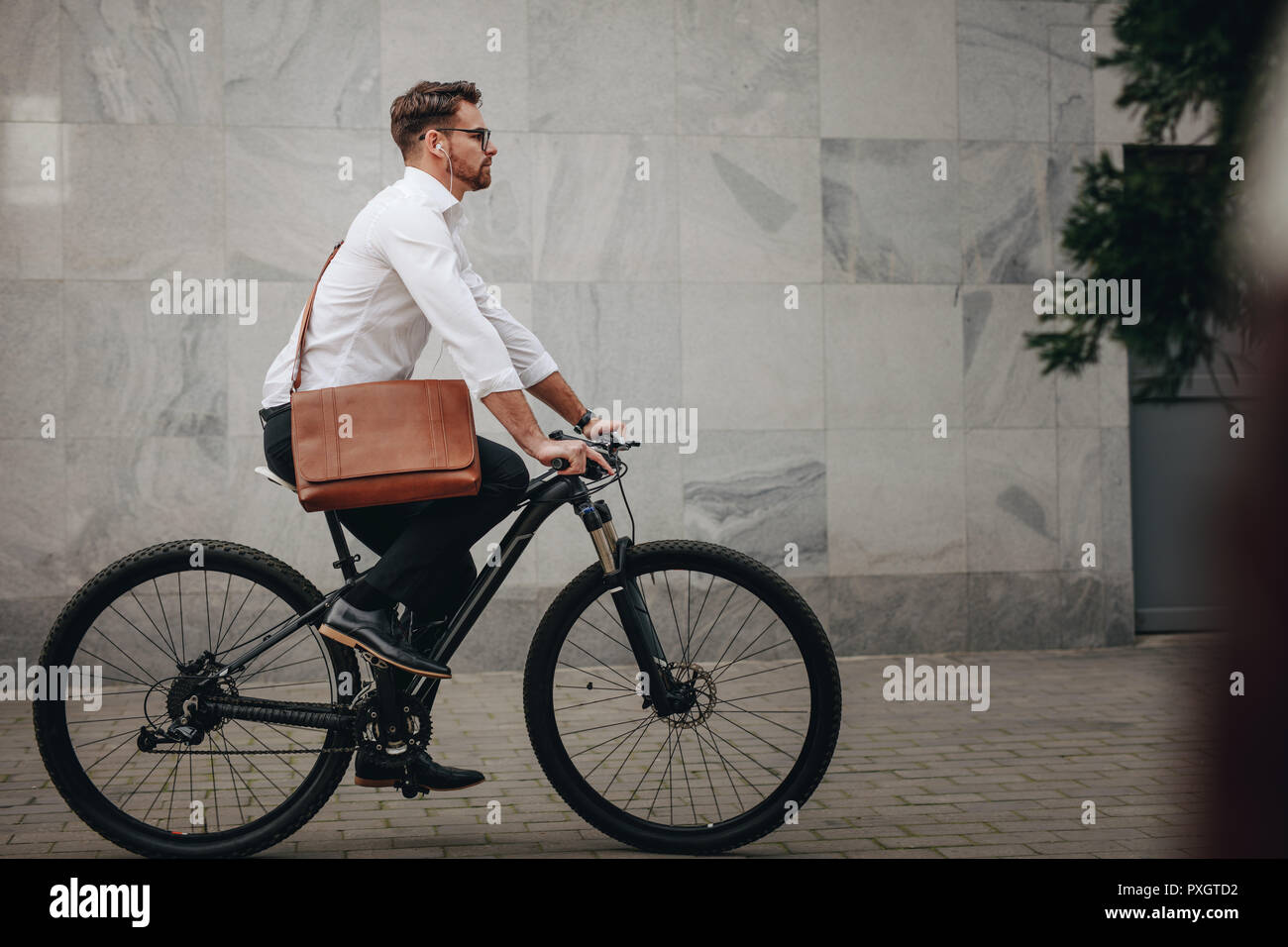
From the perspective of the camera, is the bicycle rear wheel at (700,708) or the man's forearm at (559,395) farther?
the man's forearm at (559,395)

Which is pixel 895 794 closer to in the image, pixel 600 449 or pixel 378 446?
pixel 600 449

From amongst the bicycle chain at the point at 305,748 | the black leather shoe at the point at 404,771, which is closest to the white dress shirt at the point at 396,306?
the bicycle chain at the point at 305,748

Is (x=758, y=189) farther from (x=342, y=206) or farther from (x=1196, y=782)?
(x=1196, y=782)

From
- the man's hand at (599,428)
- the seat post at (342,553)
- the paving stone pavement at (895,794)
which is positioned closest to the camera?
the seat post at (342,553)

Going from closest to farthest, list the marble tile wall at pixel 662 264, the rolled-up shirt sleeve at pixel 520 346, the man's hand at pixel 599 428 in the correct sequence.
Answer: the man's hand at pixel 599 428 < the rolled-up shirt sleeve at pixel 520 346 < the marble tile wall at pixel 662 264

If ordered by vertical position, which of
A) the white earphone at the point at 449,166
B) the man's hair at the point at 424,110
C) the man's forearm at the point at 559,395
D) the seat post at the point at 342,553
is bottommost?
the seat post at the point at 342,553

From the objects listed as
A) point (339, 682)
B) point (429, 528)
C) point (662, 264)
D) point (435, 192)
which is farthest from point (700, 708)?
point (662, 264)

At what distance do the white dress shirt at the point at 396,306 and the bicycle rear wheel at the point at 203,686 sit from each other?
547 millimetres

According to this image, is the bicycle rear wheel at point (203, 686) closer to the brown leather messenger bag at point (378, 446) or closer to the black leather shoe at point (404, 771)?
the black leather shoe at point (404, 771)

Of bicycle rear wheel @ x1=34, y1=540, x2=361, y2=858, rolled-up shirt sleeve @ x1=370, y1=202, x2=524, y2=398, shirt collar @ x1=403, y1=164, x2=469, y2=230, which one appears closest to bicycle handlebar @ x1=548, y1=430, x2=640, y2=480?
rolled-up shirt sleeve @ x1=370, y1=202, x2=524, y2=398

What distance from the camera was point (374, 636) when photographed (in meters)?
3.60

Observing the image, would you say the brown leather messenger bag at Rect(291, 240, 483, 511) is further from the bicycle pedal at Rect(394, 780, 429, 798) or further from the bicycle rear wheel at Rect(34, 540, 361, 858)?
the bicycle pedal at Rect(394, 780, 429, 798)

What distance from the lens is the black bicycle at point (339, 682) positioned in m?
3.71
